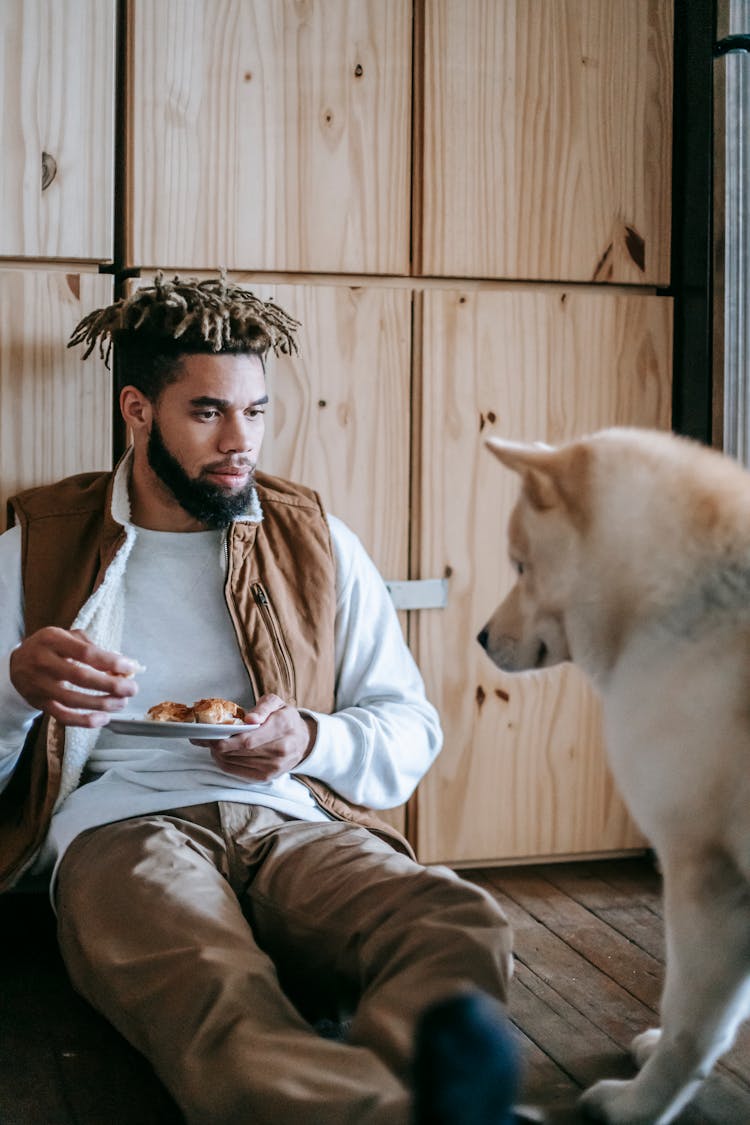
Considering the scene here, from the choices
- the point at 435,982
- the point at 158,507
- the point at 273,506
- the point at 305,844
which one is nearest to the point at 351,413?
the point at 273,506

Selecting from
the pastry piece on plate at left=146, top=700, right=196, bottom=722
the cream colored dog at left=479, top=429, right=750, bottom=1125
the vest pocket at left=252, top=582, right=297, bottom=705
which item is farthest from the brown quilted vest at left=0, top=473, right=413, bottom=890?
the cream colored dog at left=479, top=429, right=750, bottom=1125

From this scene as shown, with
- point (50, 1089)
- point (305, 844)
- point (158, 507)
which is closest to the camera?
point (50, 1089)

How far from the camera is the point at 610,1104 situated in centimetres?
147

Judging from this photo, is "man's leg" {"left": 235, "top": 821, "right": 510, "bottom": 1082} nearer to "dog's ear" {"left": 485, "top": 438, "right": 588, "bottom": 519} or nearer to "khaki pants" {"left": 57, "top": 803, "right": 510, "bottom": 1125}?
"khaki pants" {"left": 57, "top": 803, "right": 510, "bottom": 1125}

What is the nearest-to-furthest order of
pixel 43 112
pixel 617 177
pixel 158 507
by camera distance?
1. pixel 158 507
2. pixel 43 112
3. pixel 617 177

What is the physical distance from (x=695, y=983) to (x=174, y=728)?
73 centimetres

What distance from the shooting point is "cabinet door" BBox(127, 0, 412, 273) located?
2270 mm

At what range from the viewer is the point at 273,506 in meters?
2.14

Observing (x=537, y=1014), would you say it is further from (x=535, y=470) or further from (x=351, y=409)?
(x=351, y=409)

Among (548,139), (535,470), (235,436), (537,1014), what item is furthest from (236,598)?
(548,139)

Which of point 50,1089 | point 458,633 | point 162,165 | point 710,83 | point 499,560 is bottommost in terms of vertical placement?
point 50,1089

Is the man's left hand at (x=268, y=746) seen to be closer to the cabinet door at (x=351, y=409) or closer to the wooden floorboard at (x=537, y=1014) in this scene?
the wooden floorboard at (x=537, y=1014)

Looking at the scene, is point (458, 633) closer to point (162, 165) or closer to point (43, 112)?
point (162, 165)

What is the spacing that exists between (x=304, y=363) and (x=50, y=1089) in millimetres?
1391
